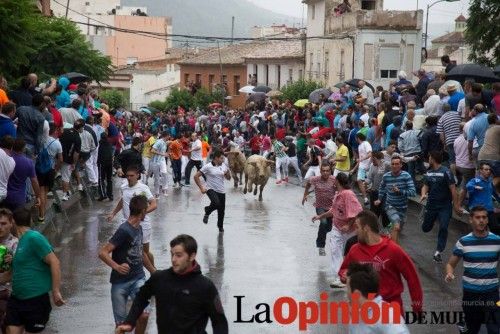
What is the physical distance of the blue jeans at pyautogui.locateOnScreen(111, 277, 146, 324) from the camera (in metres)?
12.4

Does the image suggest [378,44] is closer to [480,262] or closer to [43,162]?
[43,162]

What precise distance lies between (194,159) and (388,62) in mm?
32951

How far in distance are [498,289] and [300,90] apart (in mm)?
57308

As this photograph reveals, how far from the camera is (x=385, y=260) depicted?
1105 centimetres

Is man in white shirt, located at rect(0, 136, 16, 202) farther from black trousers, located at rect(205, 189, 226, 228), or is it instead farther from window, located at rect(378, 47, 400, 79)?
window, located at rect(378, 47, 400, 79)

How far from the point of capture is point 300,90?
227 feet

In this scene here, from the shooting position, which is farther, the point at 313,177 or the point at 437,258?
the point at 313,177

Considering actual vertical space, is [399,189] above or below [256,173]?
above

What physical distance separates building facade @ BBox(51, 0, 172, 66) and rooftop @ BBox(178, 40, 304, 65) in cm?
2134

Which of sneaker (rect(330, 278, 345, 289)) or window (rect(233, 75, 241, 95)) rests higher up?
sneaker (rect(330, 278, 345, 289))

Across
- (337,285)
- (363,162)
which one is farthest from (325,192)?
(363,162)

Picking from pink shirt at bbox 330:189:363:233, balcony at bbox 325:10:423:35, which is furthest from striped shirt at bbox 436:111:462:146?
balcony at bbox 325:10:423:35

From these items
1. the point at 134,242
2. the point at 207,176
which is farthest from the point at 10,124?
the point at 134,242

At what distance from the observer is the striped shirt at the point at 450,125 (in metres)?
23.9
